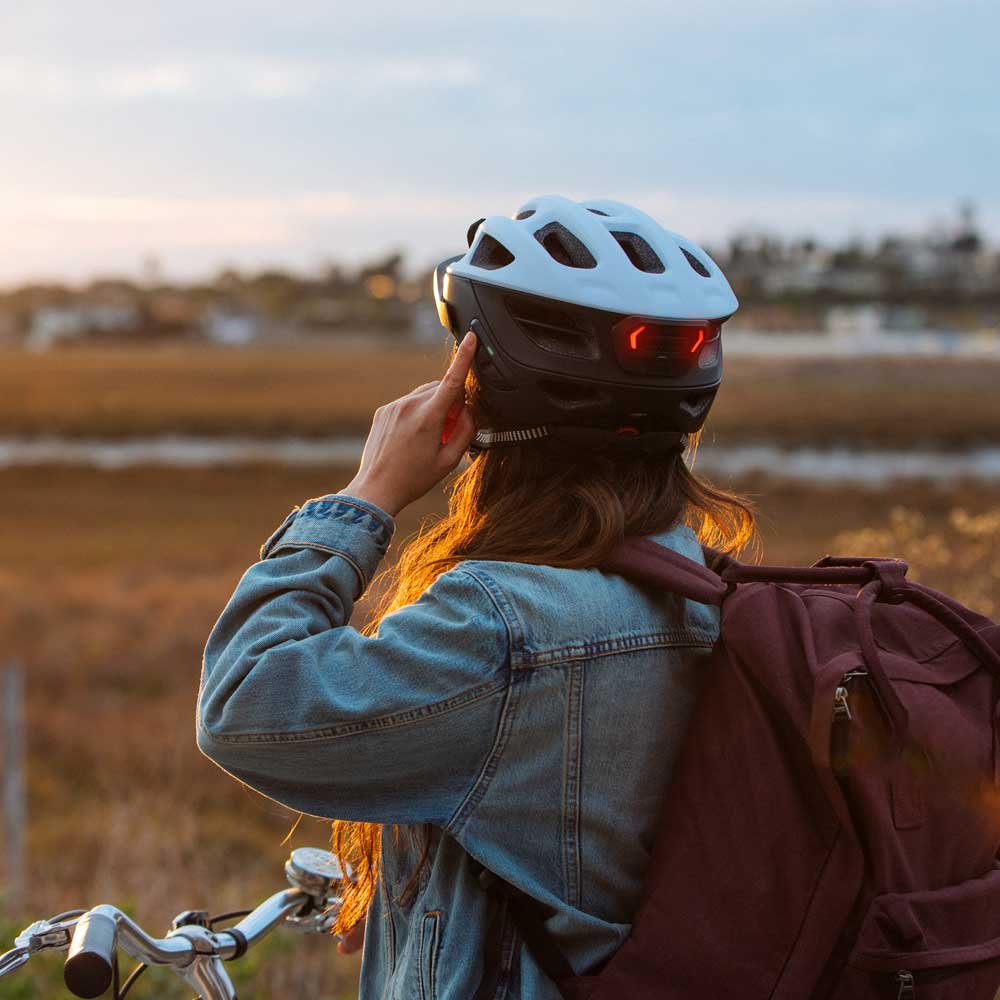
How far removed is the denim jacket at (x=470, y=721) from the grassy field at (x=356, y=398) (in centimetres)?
4155

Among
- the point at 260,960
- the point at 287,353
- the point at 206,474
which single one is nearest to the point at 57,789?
the point at 260,960

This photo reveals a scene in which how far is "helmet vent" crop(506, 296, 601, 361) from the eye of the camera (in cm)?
173

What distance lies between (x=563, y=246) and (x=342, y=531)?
0.52 meters

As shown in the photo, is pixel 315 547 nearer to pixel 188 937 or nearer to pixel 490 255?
pixel 490 255

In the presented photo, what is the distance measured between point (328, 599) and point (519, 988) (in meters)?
0.54

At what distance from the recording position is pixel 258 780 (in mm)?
1556

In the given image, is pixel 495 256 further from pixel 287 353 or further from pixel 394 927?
pixel 287 353

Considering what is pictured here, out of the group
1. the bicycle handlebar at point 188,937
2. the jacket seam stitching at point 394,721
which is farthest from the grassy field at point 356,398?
the jacket seam stitching at point 394,721

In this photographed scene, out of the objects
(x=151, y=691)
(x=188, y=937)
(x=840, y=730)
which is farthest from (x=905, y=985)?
(x=151, y=691)

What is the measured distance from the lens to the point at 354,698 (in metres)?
1.47

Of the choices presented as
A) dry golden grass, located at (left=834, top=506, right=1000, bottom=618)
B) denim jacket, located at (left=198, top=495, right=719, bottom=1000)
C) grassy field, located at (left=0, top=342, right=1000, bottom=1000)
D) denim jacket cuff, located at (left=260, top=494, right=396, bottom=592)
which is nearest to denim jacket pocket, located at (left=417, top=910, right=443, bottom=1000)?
denim jacket, located at (left=198, top=495, right=719, bottom=1000)

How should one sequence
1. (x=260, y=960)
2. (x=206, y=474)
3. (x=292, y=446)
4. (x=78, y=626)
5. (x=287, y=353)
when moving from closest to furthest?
(x=260, y=960) < (x=78, y=626) < (x=206, y=474) < (x=292, y=446) < (x=287, y=353)

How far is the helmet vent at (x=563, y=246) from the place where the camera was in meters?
1.77

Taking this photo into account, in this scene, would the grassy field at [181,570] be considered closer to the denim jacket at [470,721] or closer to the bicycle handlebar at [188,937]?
the denim jacket at [470,721]
